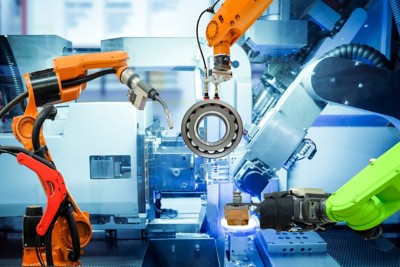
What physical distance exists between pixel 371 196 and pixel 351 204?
64 millimetres

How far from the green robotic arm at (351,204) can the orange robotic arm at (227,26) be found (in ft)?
2.67

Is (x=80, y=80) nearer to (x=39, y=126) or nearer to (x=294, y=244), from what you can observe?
(x=39, y=126)

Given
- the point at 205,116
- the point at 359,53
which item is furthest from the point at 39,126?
the point at 359,53

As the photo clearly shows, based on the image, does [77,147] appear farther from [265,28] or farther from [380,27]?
[380,27]

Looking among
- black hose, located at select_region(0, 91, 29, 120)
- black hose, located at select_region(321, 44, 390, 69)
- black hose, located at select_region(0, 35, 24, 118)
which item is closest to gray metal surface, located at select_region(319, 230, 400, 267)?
black hose, located at select_region(321, 44, 390, 69)

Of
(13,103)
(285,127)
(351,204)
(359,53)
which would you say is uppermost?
(359,53)

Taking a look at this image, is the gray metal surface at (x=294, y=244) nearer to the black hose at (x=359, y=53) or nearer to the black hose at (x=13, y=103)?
the black hose at (x=359, y=53)

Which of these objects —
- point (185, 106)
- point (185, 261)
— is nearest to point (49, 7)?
point (185, 106)

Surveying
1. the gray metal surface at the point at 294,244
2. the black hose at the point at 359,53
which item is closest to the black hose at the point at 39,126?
the gray metal surface at the point at 294,244

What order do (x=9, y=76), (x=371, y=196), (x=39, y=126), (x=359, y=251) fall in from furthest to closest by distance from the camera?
(x=9, y=76) → (x=359, y=251) → (x=39, y=126) → (x=371, y=196)

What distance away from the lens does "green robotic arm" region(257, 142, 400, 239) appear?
1.04 meters

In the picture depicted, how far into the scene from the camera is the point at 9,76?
9.86 ft

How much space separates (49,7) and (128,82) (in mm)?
1894

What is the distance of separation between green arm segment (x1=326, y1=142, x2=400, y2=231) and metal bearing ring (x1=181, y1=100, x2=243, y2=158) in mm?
823
